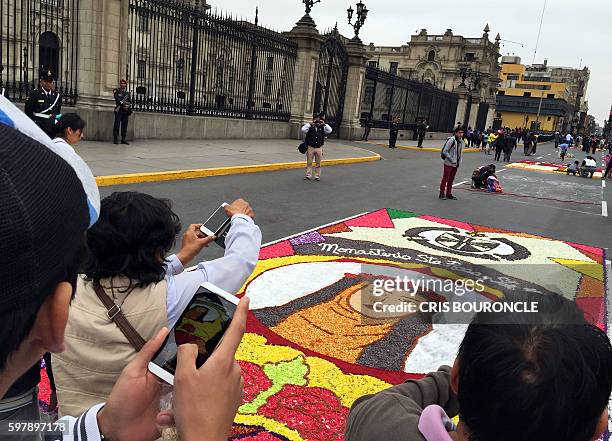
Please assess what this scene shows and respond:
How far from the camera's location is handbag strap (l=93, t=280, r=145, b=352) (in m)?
1.99

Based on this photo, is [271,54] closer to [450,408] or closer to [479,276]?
[479,276]

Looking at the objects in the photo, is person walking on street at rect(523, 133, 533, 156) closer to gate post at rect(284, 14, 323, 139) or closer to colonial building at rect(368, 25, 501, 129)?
gate post at rect(284, 14, 323, 139)

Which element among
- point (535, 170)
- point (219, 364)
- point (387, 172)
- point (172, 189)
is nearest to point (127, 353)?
point (219, 364)

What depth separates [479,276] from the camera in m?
6.59

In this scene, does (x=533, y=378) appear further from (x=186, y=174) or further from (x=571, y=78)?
(x=571, y=78)

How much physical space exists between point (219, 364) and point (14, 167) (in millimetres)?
573

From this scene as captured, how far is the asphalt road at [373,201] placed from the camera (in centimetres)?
891

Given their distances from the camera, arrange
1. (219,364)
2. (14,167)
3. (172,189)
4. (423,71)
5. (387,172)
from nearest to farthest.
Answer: (14,167), (219,364), (172,189), (387,172), (423,71)

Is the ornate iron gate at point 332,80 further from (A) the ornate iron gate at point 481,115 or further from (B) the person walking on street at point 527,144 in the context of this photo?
(A) the ornate iron gate at point 481,115

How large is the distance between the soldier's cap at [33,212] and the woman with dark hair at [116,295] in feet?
3.99

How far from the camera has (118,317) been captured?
1.99 metres

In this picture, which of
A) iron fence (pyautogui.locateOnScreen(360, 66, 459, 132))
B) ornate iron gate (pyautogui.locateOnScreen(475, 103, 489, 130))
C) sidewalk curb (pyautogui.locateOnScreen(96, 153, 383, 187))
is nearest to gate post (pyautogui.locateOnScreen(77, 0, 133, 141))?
sidewalk curb (pyautogui.locateOnScreen(96, 153, 383, 187))

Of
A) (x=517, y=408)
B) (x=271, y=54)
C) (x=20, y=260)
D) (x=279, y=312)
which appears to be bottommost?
(x=279, y=312)

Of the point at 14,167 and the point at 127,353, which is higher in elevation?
the point at 14,167
